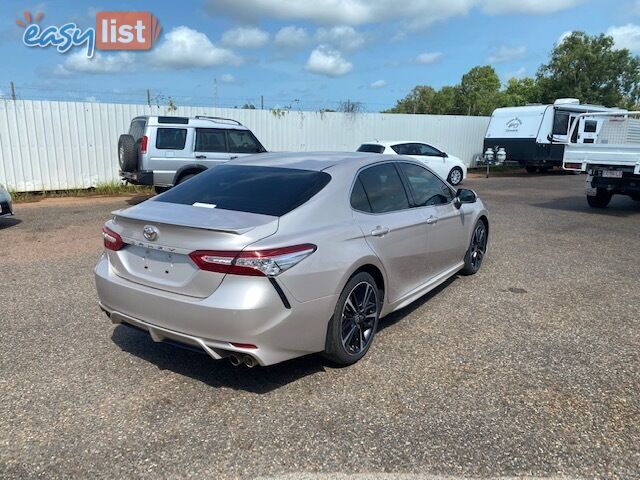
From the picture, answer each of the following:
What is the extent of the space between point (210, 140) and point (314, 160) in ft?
25.8

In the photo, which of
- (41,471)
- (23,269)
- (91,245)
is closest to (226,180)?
(41,471)

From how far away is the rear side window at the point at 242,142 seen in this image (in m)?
11.8

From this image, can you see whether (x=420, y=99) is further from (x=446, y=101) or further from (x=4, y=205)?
(x=4, y=205)

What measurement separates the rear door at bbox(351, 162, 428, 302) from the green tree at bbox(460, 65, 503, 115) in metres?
48.9

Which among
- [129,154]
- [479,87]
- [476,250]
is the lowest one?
[476,250]

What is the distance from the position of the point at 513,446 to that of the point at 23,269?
19.7 feet

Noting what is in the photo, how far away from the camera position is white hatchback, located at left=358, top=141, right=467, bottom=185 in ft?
48.5

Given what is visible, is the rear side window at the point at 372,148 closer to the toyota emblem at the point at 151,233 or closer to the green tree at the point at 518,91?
the toyota emblem at the point at 151,233

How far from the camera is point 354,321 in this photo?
3.69 m

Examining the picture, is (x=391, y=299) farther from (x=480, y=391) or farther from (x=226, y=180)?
(x=226, y=180)

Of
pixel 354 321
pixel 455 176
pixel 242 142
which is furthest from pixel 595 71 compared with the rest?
pixel 354 321

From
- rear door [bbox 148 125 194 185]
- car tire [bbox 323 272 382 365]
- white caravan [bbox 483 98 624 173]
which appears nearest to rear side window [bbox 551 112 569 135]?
white caravan [bbox 483 98 624 173]

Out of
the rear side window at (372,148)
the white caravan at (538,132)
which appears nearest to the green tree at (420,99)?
the white caravan at (538,132)

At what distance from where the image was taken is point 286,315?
3104mm
